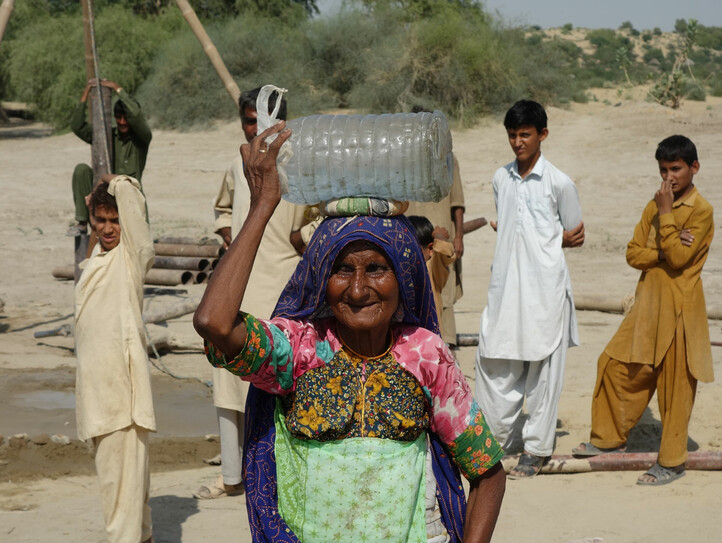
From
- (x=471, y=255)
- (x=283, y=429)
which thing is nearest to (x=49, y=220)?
(x=471, y=255)

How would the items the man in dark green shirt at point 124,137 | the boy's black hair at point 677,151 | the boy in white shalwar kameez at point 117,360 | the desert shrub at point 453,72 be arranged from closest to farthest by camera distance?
the boy in white shalwar kameez at point 117,360 → the boy's black hair at point 677,151 → the man in dark green shirt at point 124,137 → the desert shrub at point 453,72

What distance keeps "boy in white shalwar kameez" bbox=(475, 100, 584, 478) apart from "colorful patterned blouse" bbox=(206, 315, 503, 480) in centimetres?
330

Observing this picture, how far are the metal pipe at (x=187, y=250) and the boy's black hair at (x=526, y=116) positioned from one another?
6501mm

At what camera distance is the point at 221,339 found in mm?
2154

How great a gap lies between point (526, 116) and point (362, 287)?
348cm

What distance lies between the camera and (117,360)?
165 inches

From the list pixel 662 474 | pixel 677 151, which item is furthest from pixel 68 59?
pixel 662 474

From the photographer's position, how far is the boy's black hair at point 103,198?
4266 millimetres

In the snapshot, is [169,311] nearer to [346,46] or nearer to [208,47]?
[208,47]

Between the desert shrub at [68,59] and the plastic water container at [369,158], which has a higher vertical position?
the desert shrub at [68,59]

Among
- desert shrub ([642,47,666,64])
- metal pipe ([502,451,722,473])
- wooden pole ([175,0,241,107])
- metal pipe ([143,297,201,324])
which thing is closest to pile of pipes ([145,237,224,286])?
metal pipe ([143,297,201,324])

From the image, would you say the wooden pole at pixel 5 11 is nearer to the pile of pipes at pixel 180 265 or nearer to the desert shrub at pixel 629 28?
the pile of pipes at pixel 180 265

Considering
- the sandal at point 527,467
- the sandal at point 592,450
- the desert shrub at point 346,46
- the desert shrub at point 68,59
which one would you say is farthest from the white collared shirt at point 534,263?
the desert shrub at point 68,59

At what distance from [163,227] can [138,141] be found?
747 cm
